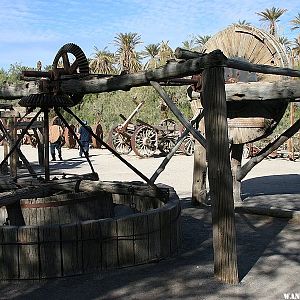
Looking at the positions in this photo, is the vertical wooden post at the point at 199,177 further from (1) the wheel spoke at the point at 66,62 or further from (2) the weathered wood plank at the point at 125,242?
(2) the weathered wood plank at the point at 125,242

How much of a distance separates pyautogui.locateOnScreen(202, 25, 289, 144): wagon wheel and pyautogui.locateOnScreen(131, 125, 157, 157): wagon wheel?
1111 centimetres

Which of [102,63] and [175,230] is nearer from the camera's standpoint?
[175,230]

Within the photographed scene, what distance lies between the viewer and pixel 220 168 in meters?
4.44

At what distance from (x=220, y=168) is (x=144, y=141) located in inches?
602

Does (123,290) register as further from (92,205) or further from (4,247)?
(92,205)

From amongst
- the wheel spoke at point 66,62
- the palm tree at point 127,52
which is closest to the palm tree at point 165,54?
the palm tree at point 127,52

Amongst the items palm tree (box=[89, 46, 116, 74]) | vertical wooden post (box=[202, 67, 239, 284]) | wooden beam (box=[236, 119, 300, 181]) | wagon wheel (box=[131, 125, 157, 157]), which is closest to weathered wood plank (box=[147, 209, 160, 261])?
vertical wooden post (box=[202, 67, 239, 284])

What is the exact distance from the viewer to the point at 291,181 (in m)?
11.7

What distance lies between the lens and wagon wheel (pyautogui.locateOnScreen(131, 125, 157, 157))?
64.4 ft

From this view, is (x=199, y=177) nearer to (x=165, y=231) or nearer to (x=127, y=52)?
(x=165, y=231)

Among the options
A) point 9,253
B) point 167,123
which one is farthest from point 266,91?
point 167,123

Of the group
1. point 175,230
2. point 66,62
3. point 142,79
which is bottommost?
point 175,230

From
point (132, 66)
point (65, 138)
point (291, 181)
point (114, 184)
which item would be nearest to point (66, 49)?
point (114, 184)

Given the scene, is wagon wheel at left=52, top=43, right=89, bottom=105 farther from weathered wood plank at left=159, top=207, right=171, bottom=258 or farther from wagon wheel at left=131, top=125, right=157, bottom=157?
wagon wheel at left=131, top=125, right=157, bottom=157
